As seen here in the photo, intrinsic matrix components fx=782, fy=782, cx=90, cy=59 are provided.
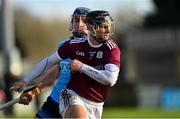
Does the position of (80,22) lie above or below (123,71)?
above

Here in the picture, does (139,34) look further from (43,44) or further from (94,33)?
→ (94,33)

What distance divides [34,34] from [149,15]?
71.7ft

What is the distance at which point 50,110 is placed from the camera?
10820 mm

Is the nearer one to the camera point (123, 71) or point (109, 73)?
point (109, 73)

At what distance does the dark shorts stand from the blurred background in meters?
12.3

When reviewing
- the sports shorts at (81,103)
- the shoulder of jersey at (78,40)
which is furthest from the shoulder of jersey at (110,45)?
the sports shorts at (81,103)

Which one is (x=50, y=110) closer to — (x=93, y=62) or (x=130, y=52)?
(x=93, y=62)

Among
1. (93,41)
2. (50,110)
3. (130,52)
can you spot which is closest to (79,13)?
(93,41)

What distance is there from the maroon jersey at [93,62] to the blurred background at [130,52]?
1306 cm

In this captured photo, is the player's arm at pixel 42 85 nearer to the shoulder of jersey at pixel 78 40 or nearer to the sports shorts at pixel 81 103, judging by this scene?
the shoulder of jersey at pixel 78 40

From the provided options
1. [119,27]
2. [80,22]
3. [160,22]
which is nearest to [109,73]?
[80,22]

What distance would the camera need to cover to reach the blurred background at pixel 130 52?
96.3ft

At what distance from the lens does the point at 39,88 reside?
Answer: 11.0 metres

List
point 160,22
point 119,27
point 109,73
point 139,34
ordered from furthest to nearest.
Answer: point 119,27 → point 139,34 → point 160,22 → point 109,73
